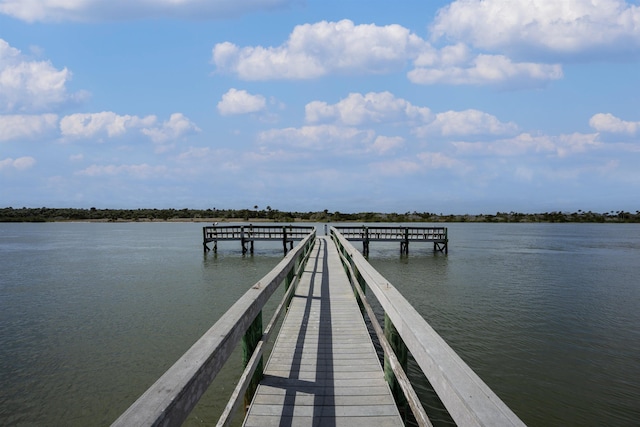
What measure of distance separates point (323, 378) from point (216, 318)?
9206mm

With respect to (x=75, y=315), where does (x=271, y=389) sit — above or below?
above

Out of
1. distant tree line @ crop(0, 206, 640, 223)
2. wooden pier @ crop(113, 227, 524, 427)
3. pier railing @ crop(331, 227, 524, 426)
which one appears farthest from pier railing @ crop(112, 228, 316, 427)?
distant tree line @ crop(0, 206, 640, 223)

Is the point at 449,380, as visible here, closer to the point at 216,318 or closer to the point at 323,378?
the point at 323,378

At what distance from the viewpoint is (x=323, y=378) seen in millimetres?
4559

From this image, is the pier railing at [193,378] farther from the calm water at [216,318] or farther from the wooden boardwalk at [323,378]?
the calm water at [216,318]

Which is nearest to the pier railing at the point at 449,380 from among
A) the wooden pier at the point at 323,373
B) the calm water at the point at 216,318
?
the wooden pier at the point at 323,373

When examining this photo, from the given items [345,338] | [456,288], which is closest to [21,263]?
[456,288]

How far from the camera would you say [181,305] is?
1499cm

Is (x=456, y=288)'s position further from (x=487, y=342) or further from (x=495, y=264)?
(x=495, y=264)

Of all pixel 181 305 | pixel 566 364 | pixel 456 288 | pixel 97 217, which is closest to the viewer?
pixel 566 364

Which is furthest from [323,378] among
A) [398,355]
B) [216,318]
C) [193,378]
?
[216,318]

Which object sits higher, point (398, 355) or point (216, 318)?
point (398, 355)

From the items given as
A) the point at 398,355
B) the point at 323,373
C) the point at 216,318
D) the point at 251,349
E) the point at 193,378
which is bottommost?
the point at 216,318

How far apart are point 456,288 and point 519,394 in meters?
11.1
